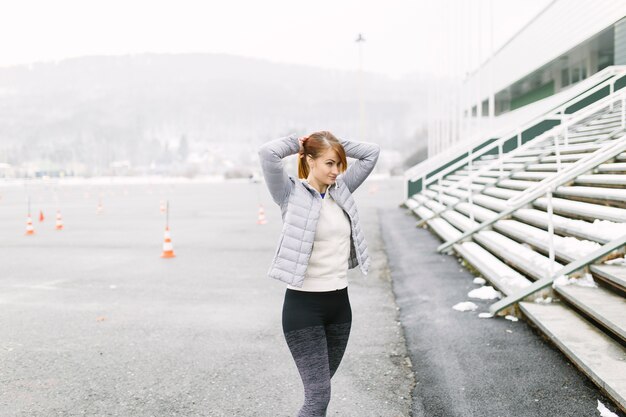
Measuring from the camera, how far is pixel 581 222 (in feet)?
23.1

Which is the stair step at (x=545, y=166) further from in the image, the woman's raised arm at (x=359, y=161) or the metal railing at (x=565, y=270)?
the woman's raised arm at (x=359, y=161)

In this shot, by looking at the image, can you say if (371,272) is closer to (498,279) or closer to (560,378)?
(498,279)

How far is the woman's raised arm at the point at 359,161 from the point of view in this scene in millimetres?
3393

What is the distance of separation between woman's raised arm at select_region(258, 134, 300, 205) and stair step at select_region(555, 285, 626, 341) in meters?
2.98

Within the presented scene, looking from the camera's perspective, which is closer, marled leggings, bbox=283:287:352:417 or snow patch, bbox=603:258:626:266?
marled leggings, bbox=283:287:352:417

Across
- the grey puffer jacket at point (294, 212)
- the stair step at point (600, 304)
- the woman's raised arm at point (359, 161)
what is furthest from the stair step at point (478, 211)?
the grey puffer jacket at point (294, 212)

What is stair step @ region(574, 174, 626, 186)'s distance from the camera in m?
7.55

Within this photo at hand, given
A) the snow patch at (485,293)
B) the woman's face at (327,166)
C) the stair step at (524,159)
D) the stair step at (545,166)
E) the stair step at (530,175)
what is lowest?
the snow patch at (485,293)

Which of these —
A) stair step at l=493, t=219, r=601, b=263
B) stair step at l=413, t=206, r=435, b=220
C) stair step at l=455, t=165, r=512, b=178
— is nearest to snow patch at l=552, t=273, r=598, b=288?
stair step at l=493, t=219, r=601, b=263

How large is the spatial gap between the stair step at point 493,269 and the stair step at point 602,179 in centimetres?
182

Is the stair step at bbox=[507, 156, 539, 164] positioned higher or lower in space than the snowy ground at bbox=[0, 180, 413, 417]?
higher

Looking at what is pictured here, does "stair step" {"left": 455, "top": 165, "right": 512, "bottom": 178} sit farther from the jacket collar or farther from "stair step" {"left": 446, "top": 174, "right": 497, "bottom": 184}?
the jacket collar

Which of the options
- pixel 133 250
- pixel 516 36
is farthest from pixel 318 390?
pixel 516 36

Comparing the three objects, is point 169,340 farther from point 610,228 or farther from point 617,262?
point 610,228
